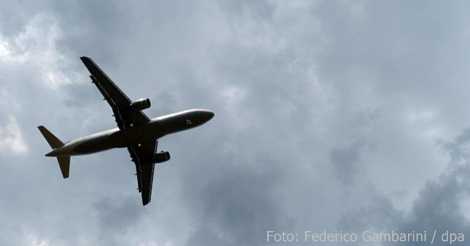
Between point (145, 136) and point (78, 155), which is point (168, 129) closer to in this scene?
point (145, 136)

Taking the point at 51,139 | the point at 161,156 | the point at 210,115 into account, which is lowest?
the point at 161,156

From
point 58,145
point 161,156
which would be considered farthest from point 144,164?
point 58,145

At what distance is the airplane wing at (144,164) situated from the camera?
367 feet

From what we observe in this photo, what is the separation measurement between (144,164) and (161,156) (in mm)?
4285

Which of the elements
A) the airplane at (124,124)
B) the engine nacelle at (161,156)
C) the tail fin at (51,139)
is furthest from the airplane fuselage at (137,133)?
the engine nacelle at (161,156)

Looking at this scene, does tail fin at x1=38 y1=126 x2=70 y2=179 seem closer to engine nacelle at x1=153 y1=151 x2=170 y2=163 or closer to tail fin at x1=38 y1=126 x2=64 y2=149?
tail fin at x1=38 y1=126 x2=64 y2=149

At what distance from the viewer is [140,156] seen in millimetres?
113000

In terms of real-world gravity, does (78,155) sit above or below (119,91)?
below

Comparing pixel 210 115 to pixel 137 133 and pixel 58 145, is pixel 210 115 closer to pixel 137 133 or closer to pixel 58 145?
pixel 137 133

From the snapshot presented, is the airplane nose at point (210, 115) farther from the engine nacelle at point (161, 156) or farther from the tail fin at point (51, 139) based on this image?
the tail fin at point (51, 139)

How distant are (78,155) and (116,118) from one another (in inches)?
379

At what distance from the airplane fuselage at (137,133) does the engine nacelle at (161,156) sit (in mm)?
6182

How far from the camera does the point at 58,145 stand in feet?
358

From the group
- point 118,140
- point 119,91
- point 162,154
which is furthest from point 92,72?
point 162,154
